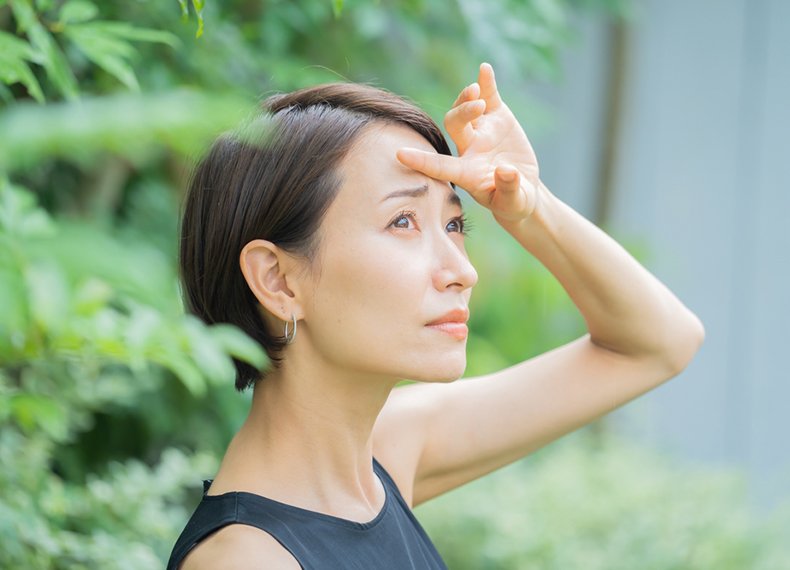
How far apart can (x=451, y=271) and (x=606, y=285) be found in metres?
0.45

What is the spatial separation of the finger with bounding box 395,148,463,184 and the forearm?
0.76 ft

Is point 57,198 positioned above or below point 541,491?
above

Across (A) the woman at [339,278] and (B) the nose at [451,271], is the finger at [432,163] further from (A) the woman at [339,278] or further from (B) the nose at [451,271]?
(B) the nose at [451,271]

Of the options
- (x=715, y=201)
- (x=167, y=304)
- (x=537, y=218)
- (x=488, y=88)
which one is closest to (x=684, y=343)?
(x=537, y=218)

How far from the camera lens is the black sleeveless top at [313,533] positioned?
4.09 feet

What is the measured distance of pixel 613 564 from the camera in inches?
126

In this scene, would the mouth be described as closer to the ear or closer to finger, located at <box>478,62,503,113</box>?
the ear

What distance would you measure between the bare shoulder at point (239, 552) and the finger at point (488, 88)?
892mm

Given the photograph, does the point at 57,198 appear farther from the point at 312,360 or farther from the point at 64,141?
the point at 64,141

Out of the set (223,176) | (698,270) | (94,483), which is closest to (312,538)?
(223,176)

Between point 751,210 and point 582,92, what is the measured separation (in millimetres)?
1653

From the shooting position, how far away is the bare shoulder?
1159 mm

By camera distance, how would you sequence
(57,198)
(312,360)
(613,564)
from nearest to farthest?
(312,360) < (57,198) < (613,564)

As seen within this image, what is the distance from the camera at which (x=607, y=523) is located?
3.45 meters
